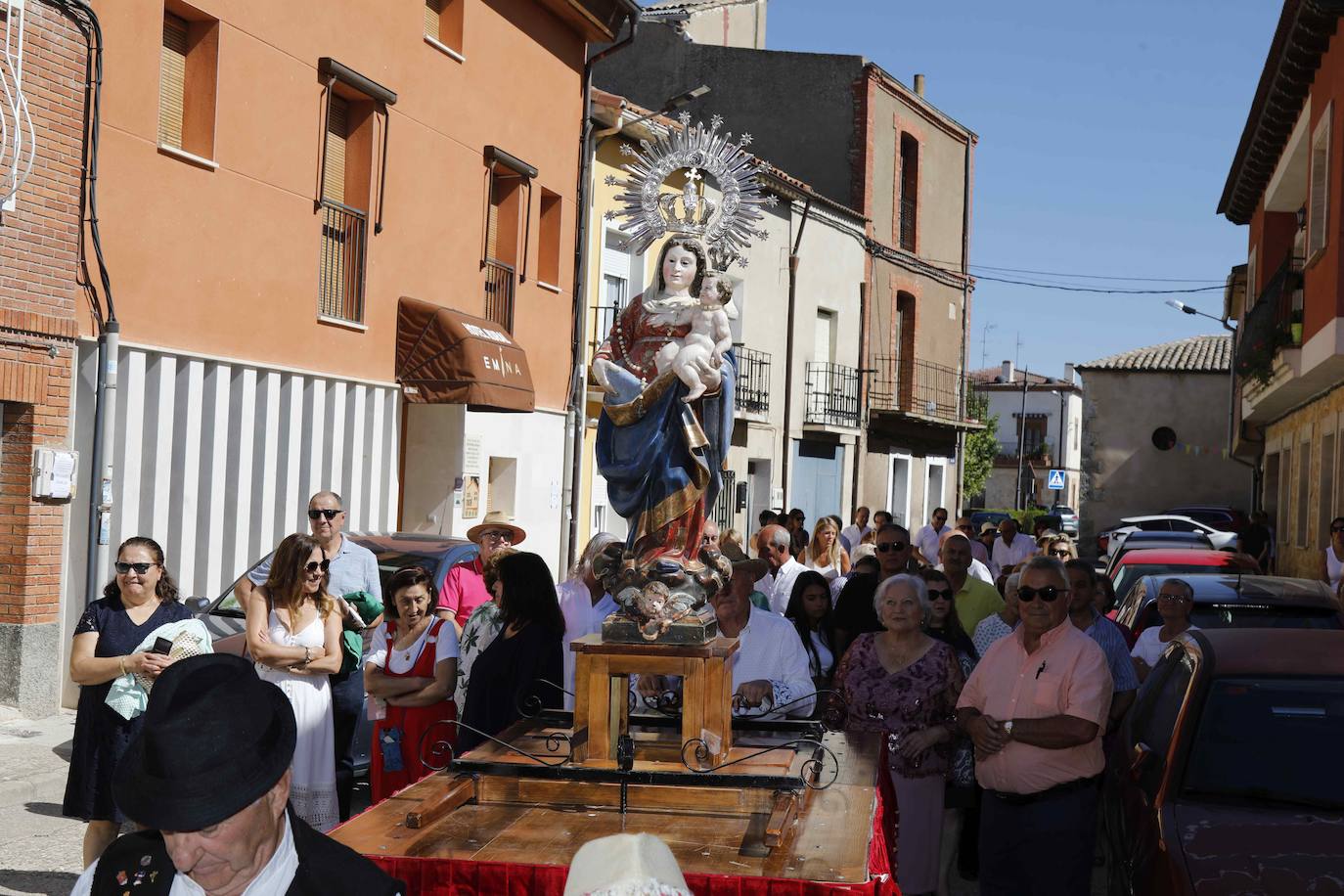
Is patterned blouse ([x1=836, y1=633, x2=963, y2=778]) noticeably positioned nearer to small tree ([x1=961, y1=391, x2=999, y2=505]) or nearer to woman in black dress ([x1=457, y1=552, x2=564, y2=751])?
woman in black dress ([x1=457, y1=552, x2=564, y2=751])

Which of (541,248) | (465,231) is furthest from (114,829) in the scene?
(541,248)

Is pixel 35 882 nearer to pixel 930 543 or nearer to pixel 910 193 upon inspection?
pixel 930 543

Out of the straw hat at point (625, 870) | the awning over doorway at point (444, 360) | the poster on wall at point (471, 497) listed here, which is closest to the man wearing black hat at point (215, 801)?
the straw hat at point (625, 870)

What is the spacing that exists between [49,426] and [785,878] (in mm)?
9227

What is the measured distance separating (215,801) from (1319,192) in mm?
18914

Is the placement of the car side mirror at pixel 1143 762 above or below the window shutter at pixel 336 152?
below

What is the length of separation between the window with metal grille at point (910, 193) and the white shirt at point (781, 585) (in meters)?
26.3

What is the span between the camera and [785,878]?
4.00m

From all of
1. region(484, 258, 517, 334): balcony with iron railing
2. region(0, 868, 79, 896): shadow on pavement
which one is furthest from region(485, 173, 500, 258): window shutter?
region(0, 868, 79, 896): shadow on pavement

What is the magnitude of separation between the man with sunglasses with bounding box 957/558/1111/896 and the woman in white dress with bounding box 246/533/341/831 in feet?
9.31

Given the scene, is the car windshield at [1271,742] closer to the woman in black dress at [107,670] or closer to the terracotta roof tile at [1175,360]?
the woman in black dress at [107,670]

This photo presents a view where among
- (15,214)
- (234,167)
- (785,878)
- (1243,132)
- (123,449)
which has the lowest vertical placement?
(785,878)

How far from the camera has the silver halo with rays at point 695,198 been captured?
577cm

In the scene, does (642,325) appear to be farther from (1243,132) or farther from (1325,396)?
(1243,132)
